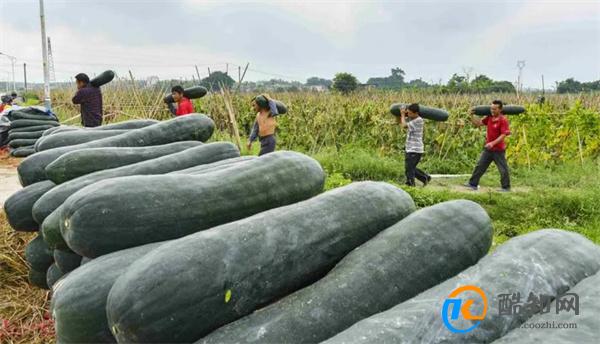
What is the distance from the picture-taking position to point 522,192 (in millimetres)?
10305

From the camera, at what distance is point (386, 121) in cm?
1585

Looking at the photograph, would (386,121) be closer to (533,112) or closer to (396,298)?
(533,112)

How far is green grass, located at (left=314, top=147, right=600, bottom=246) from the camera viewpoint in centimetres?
765

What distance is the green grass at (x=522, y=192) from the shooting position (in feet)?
25.1

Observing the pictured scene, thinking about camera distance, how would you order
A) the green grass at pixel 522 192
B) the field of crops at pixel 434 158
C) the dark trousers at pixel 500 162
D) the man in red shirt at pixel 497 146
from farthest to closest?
the dark trousers at pixel 500 162 < the man in red shirt at pixel 497 146 < the green grass at pixel 522 192 < the field of crops at pixel 434 158

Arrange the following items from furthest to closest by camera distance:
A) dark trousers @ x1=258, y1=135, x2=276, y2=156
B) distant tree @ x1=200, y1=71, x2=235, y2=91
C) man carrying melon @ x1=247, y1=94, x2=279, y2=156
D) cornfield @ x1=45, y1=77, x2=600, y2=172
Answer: cornfield @ x1=45, y1=77, x2=600, y2=172, distant tree @ x1=200, y1=71, x2=235, y2=91, dark trousers @ x1=258, y1=135, x2=276, y2=156, man carrying melon @ x1=247, y1=94, x2=279, y2=156

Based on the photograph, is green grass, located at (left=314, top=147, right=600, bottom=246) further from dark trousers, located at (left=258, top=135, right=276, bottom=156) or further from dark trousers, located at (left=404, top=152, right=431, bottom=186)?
dark trousers, located at (left=258, top=135, right=276, bottom=156)

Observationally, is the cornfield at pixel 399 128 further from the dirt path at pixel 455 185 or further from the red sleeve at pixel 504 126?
the red sleeve at pixel 504 126

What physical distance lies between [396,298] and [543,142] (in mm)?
14221

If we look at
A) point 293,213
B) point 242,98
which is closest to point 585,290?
point 293,213

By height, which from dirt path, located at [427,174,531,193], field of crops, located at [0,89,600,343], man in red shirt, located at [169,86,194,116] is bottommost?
dirt path, located at [427,174,531,193]

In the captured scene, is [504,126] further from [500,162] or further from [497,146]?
[500,162]

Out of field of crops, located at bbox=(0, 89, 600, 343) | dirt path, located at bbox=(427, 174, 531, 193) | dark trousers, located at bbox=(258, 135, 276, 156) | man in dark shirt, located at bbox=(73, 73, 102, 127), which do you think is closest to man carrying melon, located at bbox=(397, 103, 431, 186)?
field of crops, located at bbox=(0, 89, 600, 343)

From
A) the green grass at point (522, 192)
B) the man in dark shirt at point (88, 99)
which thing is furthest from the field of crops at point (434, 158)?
the man in dark shirt at point (88, 99)
